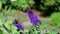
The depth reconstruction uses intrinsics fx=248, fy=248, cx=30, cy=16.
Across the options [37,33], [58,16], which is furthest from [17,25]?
[58,16]

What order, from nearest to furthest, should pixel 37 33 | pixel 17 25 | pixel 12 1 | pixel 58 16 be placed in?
pixel 37 33
pixel 17 25
pixel 58 16
pixel 12 1

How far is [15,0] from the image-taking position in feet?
19.1

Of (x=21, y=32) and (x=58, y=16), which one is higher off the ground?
(x=21, y=32)

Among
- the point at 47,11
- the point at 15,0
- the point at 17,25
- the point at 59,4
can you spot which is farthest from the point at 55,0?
the point at 17,25

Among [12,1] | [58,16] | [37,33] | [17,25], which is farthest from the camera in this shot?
[12,1]

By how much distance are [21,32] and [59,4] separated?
12.7 ft

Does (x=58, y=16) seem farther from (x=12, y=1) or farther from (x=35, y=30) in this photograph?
(x=35, y=30)

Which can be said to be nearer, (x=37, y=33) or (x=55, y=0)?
(x=37, y=33)

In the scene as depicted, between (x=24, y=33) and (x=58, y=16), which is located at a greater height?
(x=24, y=33)

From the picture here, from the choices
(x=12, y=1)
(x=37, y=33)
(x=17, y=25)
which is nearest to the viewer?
(x=37, y=33)

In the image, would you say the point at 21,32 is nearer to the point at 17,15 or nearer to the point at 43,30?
the point at 43,30

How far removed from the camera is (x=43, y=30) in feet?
6.35

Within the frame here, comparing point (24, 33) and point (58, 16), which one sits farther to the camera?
point (58, 16)

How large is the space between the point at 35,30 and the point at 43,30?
0.39 feet
